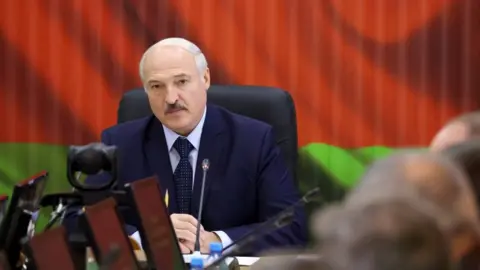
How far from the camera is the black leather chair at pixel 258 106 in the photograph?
3008 mm

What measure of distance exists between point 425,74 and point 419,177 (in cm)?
325

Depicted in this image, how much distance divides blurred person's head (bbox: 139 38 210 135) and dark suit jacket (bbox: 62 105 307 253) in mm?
79

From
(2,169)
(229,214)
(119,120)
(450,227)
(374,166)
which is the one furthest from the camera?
(2,169)

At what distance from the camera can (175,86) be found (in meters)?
2.90

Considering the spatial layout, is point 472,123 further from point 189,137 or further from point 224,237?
point 189,137

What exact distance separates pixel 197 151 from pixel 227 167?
4.4 inches

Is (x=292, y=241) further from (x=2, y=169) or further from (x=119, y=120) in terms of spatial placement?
(x=2, y=169)

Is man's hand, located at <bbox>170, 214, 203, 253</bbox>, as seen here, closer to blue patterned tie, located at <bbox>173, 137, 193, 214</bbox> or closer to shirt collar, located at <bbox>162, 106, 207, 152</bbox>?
blue patterned tie, located at <bbox>173, 137, 193, 214</bbox>

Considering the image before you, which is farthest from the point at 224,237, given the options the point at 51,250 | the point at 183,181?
the point at 51,250

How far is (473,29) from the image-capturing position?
3.75m

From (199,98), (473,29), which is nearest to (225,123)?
(199,98)

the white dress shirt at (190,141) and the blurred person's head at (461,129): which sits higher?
the blurred person's head at (461,129)

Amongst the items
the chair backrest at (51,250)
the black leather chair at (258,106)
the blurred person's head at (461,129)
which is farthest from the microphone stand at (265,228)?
the black leather chair at (258,106)

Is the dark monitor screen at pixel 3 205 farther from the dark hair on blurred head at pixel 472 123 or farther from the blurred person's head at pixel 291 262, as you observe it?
the blurred person's head at pixel 291 262
